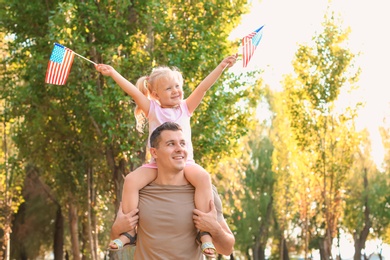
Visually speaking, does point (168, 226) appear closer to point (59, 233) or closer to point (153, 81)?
point (153, 81)

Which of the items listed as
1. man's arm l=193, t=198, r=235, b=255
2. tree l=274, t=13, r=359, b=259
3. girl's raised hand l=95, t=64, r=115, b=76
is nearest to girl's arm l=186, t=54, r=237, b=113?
girl's raised hand l=95, t=64, r=115, b=76

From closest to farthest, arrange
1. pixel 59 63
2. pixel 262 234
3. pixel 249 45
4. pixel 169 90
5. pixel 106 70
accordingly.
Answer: pixel 169 90 → pixel 106 70 → pixel 249 45 → pixel 59 63 → pixel 262 234

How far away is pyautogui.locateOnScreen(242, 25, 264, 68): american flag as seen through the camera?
8094mm

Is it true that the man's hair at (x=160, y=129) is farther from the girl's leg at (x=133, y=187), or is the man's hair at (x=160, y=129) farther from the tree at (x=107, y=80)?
the tree at (x=107, y=80)

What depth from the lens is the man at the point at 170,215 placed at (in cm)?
548

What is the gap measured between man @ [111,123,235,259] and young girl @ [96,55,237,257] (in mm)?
62

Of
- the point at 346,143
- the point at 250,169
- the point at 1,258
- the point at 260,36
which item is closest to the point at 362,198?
the point at 250,169

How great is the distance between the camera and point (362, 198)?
47906 millimetres

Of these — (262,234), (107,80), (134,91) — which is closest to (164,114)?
(134,91)

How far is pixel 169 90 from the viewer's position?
640cm

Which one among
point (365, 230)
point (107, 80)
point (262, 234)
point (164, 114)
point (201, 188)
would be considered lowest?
point (201, 188)

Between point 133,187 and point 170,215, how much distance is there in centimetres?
34

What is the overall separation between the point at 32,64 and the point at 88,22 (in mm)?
2106

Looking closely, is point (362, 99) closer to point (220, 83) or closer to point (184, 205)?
point (220, 83)
